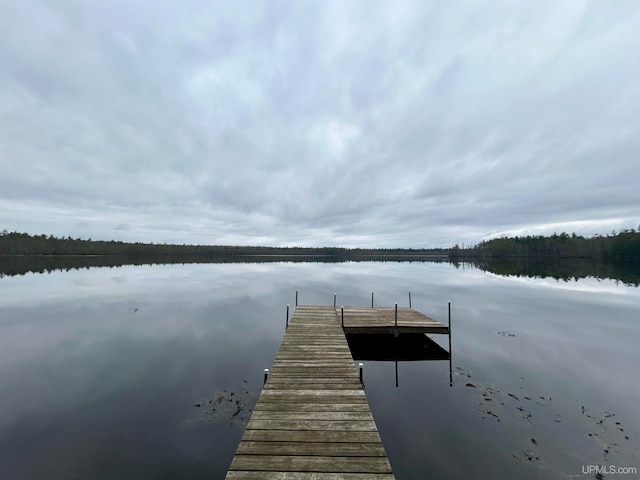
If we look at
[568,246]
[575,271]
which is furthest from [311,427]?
[568,246]

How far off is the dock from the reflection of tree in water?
1799mm

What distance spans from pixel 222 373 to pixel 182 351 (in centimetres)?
419

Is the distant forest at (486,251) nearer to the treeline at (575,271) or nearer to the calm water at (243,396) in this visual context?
the treeline at (575,271)

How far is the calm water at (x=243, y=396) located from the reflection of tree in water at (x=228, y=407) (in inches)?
2.8

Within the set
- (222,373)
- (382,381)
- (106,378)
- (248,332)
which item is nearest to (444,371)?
(382,381)

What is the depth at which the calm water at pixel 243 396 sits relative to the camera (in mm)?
7609

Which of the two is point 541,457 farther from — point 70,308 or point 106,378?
point 70,308

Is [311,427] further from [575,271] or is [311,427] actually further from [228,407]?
[575,271]

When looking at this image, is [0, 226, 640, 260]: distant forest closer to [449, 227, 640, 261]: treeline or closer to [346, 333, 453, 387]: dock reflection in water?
[449, 227, 640, 261]: treeline

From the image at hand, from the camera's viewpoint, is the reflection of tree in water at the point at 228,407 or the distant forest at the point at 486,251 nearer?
the reflection of tree in water at the point at 228,407

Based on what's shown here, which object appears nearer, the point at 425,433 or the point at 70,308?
the point at 425,433

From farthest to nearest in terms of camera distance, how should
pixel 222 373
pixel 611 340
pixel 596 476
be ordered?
pixel 611 340 < pixel 222 373 < pixel 596 476

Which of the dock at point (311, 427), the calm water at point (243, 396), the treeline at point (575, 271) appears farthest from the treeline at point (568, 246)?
the dock at point (311, 427)

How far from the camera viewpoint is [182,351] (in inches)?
621
